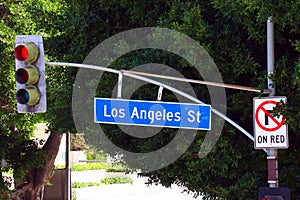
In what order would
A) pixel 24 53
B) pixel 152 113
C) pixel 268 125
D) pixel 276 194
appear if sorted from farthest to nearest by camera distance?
pixel 152 113 → pixel 268 125 → pixel 24 53 → pixel 276 194

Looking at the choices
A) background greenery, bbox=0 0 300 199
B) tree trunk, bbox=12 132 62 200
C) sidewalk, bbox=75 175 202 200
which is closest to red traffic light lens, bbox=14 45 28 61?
background greenery, bbox=0 0 300 199

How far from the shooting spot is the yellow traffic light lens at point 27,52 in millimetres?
9125

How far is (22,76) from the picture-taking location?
9164 millimetres

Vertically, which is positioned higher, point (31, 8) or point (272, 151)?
point (31, 8)

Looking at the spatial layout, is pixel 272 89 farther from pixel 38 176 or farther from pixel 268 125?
pixel 38 176

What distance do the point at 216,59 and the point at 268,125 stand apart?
2.23 meters

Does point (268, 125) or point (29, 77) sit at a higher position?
point (29, 77)

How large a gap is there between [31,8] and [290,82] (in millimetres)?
6972

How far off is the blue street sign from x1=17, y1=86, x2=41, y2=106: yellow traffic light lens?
94cm

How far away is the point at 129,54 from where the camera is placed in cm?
1236

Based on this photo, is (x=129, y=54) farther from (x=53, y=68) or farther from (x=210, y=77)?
(x=53, y=68)

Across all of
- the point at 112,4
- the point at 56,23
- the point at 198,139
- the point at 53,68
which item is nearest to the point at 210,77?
the point at 198,139

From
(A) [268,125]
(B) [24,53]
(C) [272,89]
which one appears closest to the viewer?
(B) [24,53]

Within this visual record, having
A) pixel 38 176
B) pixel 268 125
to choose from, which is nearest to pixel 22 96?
pixel 268 125
